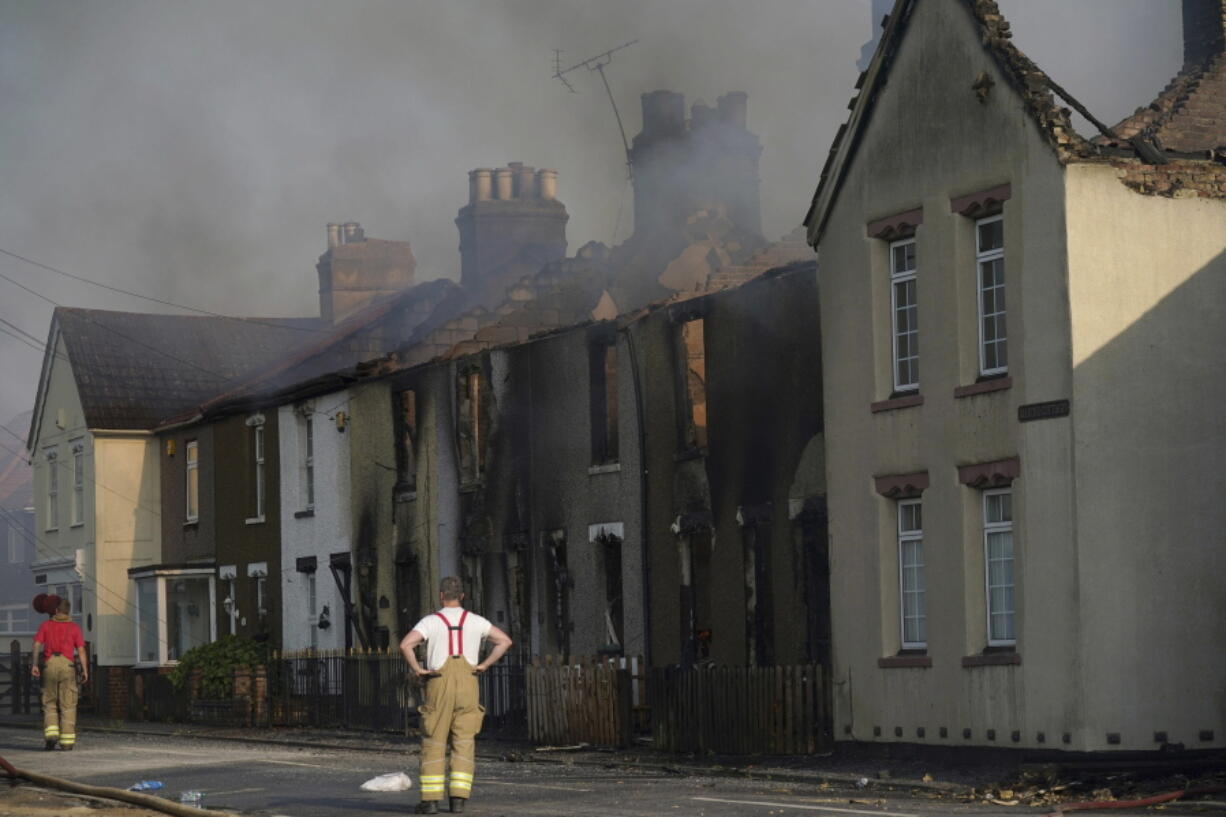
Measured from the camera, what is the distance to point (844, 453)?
22.6 meters

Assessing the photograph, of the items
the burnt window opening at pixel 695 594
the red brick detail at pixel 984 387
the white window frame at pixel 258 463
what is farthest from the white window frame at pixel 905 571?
the white window frame at pixel 258 463

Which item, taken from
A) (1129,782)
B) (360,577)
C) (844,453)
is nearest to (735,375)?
(844,453)

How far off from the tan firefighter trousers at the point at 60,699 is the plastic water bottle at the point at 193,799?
8741mm

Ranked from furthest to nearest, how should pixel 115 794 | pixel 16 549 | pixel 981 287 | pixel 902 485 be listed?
pixel 16 549, pixel 902 485, pixel 981 287, pixel 115 794

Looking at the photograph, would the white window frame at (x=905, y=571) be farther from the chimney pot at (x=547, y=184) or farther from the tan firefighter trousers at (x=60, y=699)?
the chimney pot at (x=547, y=184)

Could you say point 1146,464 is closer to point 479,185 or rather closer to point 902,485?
point 902,485

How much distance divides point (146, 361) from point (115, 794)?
107 ft

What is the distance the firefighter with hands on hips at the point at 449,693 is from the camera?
594 inches

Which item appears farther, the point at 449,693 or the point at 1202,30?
the point at 1202,30

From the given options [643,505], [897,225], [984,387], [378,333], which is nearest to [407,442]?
[643,505]

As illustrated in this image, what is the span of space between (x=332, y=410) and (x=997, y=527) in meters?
19.1

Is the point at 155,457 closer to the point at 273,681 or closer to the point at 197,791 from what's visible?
the point at 273,681

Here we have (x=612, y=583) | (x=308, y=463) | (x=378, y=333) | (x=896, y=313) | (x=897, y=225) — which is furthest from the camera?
(x=378, y=333)

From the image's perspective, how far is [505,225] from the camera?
4641 centimetres
